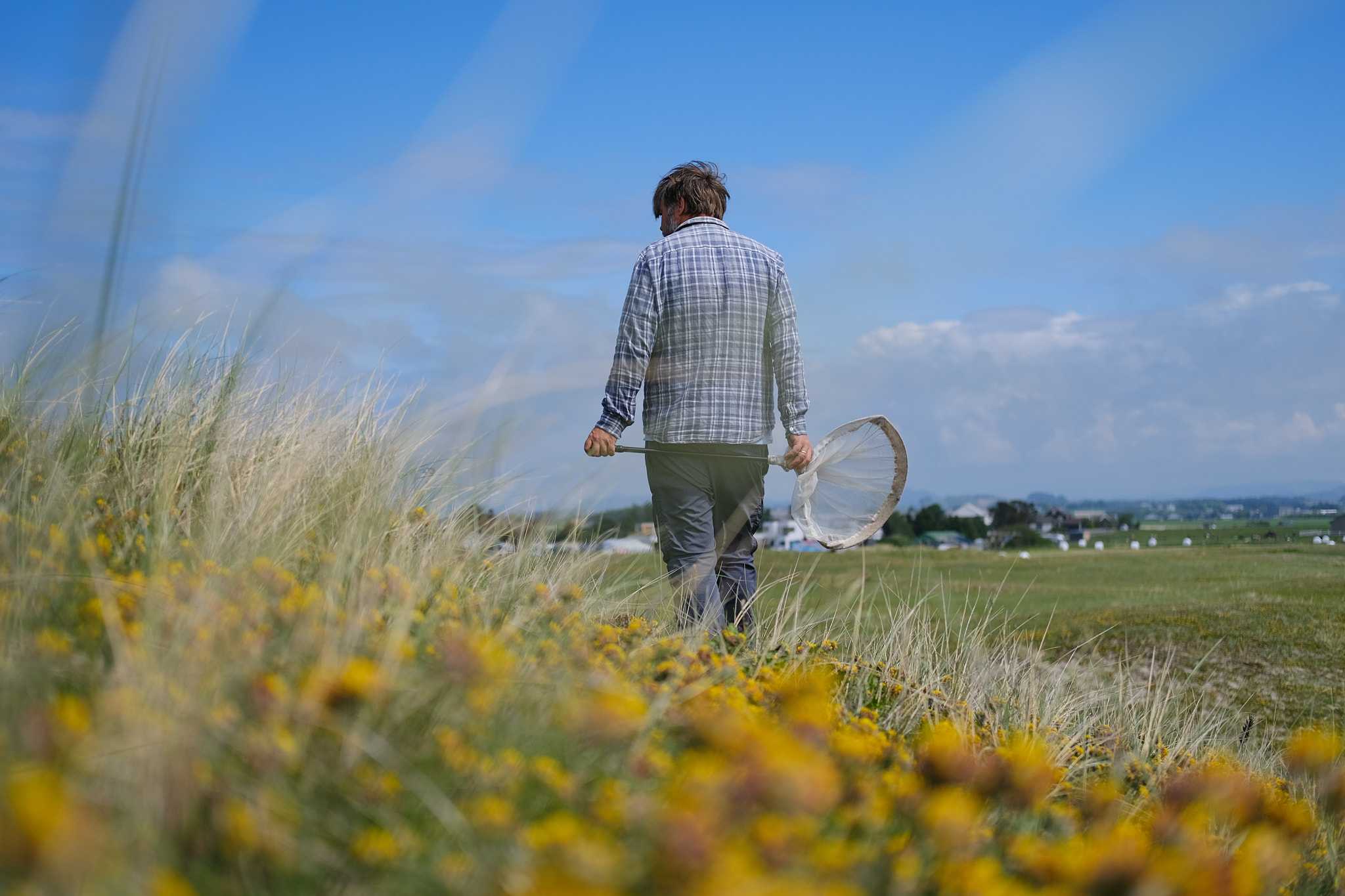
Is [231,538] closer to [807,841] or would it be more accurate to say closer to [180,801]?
[180,801]

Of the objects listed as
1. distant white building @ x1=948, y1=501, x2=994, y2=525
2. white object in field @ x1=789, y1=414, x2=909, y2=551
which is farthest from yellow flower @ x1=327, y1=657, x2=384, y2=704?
distant white building @ x1=948, y1=501, x2=994, y2=525

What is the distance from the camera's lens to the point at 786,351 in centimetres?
492

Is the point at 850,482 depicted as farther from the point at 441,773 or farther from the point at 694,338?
the point at 441,773

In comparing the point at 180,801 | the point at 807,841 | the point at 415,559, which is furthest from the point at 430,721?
the point at 415,559

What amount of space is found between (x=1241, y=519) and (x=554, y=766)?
1840cm

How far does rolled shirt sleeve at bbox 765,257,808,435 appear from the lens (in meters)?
4.92

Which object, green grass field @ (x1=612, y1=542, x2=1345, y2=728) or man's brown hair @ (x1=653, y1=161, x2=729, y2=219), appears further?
green grass field @ (x1=612, y1=542, x2=1345, y2=728)

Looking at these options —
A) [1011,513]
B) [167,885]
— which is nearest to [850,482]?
[167,885]

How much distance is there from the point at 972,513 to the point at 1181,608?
32256 millimetres

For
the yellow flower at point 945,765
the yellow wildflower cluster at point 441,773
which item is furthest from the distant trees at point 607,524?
the yellow flower at point 945,765

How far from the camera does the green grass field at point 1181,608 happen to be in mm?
5535

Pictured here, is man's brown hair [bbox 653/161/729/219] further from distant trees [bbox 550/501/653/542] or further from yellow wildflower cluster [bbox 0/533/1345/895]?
yellow wildflower cluster [bbox 0/533/1345/895]

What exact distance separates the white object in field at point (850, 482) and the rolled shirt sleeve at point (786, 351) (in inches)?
12.5

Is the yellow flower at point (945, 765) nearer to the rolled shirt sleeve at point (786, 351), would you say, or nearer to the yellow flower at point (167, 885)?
the yellow flower at point (167, 885)
